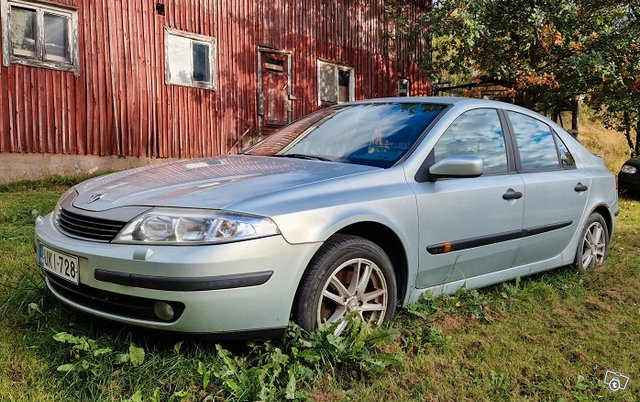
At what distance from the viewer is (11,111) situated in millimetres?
8742

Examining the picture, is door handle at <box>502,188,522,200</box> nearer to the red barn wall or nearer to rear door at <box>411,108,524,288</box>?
rear door at <box>411,108,524,288</box>

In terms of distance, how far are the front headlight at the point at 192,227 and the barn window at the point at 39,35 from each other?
25.6 ft

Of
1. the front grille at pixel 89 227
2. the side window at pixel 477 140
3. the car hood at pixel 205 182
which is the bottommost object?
the front grille at pixel 89 227

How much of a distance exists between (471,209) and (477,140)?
56cm

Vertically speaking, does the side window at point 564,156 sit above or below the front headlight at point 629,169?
above

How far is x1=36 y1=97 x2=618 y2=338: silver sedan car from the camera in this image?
2.36m

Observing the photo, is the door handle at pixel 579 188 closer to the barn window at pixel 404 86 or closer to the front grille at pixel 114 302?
the front grille at pixel 114 302

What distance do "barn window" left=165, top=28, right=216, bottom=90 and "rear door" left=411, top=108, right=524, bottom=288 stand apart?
8475 mm

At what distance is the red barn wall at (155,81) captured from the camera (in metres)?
9.12

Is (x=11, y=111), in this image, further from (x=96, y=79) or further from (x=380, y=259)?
(x=380, y=259)

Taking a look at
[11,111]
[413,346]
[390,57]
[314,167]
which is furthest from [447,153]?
[390,57]

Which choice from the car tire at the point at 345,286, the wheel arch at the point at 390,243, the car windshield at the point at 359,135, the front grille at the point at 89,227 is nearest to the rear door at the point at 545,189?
the car windshield at the point at 359,135

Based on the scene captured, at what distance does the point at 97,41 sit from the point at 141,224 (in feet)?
27.9

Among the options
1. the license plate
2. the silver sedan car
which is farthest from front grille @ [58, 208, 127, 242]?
the license plate
